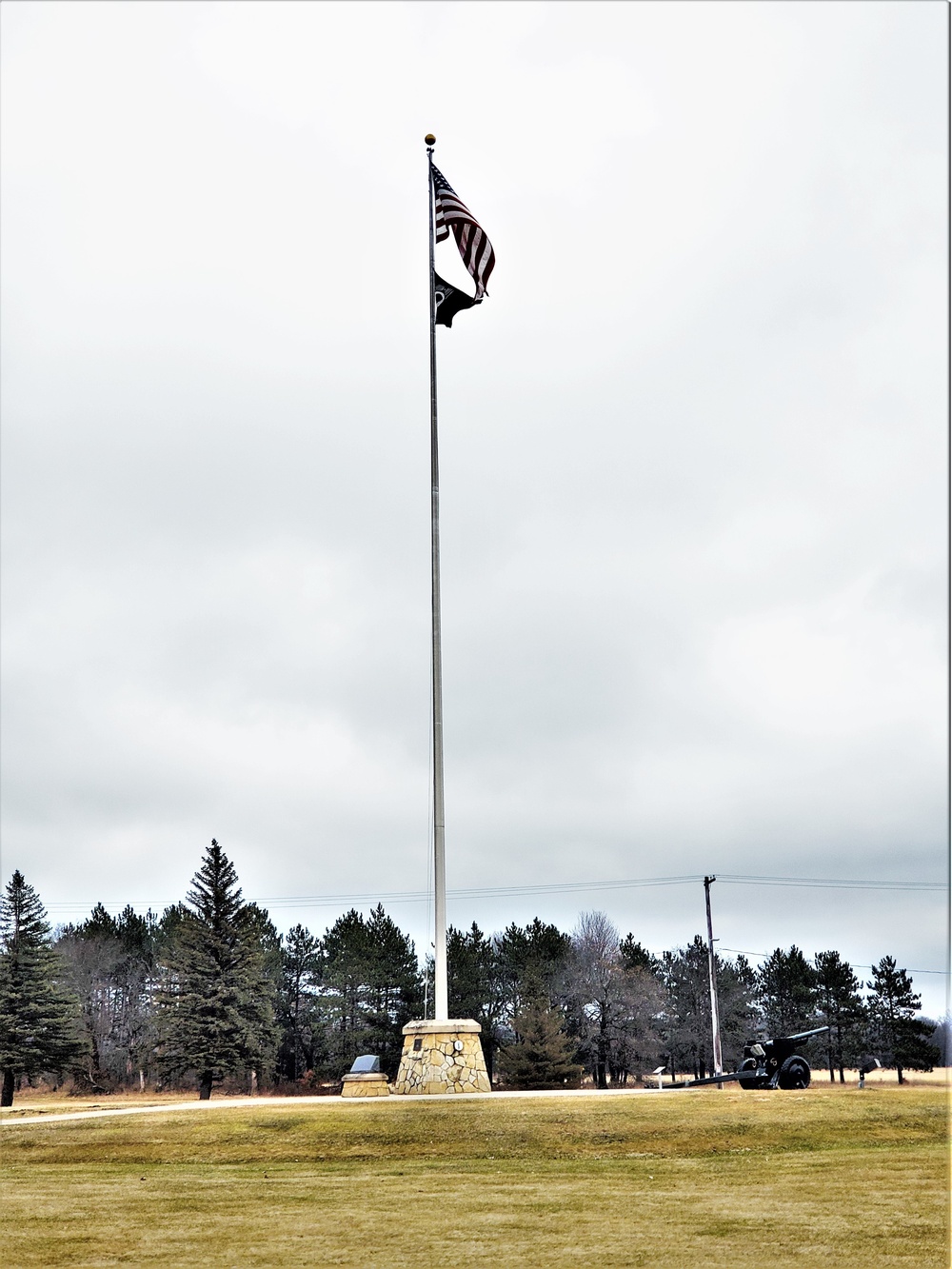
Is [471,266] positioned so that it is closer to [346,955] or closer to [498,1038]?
[346,955]

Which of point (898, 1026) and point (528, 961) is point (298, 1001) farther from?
point (898, 1026)

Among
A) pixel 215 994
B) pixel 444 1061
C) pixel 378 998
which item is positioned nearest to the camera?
pixel 444 1061

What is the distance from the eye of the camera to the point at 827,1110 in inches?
616

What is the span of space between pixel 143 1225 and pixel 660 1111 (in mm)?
7568

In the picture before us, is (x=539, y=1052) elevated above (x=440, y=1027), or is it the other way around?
(x=440, y=1027)

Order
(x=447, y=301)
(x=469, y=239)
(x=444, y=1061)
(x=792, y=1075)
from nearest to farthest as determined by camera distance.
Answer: (x=792, y=1075), (x=444, y=1061), (x=469, y=239), (x=447, y=301)

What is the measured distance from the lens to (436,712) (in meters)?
→ 21.2

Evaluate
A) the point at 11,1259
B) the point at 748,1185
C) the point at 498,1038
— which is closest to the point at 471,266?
the point at 748,1185

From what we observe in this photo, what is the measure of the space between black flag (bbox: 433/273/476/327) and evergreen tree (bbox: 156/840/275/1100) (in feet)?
78.6

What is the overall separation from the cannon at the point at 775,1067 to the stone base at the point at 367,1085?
20.0 ft

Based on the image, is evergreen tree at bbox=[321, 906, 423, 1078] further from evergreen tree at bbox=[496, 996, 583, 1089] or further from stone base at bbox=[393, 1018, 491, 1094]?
stone base at bbox=[393, 1018, 491, 1094]

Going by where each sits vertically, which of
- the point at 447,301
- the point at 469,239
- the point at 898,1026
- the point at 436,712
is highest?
the point at 469,239

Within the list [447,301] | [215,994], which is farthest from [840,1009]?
[447,301]

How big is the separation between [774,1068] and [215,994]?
24801mm
